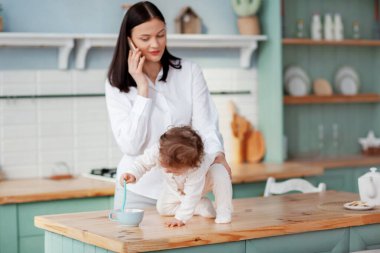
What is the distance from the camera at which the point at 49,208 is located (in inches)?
188

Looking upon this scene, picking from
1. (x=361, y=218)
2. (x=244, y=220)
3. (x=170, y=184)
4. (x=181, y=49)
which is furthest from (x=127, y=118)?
(x=181, y=49)

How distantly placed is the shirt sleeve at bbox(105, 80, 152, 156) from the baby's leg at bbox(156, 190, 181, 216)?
35cm

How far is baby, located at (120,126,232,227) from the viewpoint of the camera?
3.09 metres

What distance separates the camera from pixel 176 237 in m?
2.96

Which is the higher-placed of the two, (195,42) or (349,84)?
(195,42)

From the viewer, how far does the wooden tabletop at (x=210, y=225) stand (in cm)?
294

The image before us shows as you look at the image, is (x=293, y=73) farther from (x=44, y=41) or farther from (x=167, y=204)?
(x=167, y=204)

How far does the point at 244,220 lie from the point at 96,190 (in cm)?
169

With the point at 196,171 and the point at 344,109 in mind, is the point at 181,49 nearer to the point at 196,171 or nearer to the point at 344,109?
the point at 344,109

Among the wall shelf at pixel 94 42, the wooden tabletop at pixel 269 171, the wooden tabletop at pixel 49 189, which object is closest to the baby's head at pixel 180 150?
the wooden tabletop at pixel 49 189

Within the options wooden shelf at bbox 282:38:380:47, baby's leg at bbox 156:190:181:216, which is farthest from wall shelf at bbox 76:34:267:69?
baby's leg at bbox 156:190:181:216

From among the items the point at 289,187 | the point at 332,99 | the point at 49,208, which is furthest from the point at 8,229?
the point at 332,99

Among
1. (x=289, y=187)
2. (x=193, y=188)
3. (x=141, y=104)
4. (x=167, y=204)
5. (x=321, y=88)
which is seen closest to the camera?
(x=193, y=188)

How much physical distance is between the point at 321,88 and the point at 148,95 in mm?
3111
